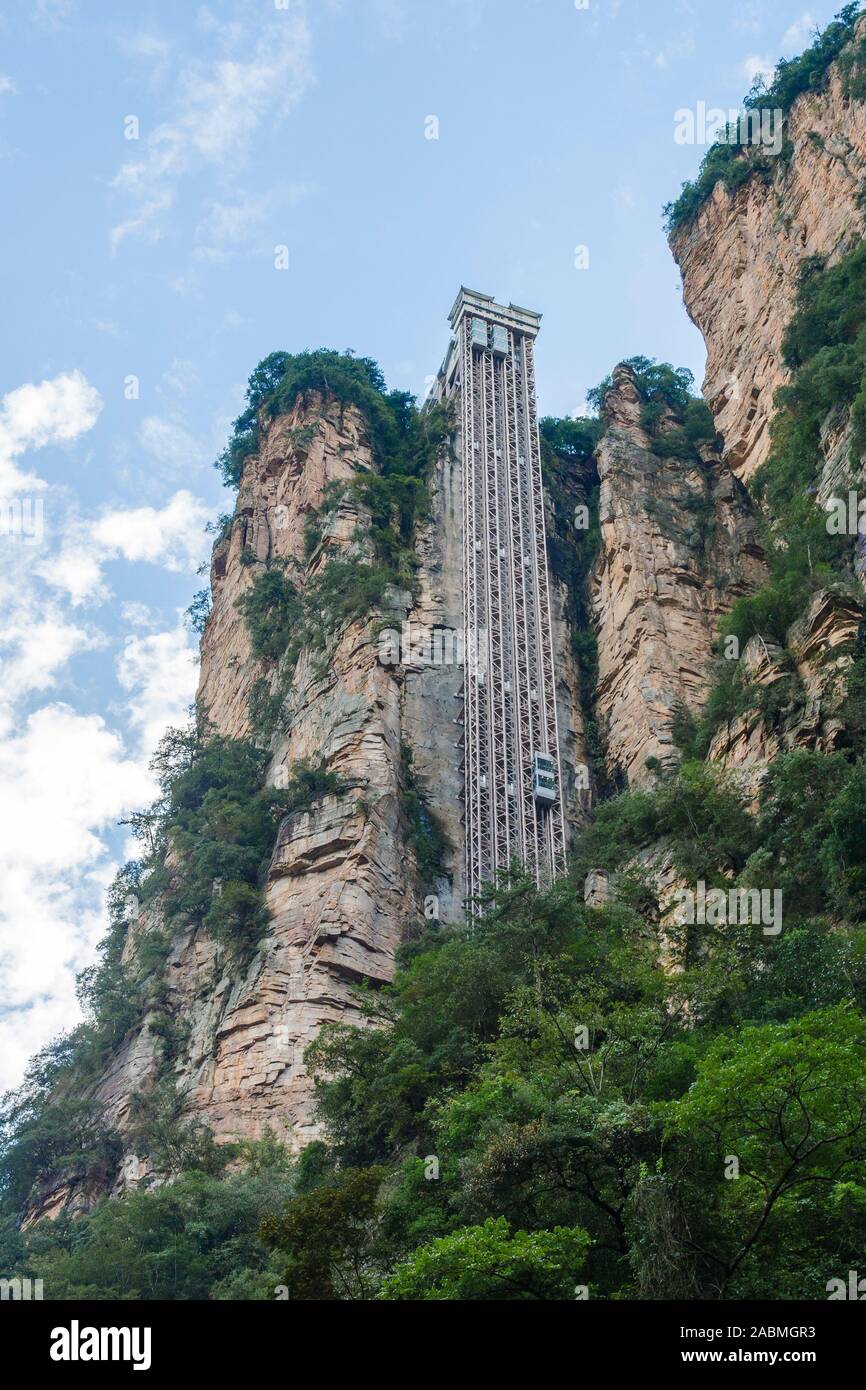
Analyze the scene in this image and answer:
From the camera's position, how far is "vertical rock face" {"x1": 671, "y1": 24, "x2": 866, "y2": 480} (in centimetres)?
3453

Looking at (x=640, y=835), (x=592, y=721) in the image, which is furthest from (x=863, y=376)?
(x=592, y=721)

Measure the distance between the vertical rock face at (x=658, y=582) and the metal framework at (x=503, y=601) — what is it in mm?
1959

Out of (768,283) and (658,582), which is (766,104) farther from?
(658,582)

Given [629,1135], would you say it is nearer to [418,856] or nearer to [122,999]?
[418,856]

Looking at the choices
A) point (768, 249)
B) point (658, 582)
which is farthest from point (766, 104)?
point (658, 582)

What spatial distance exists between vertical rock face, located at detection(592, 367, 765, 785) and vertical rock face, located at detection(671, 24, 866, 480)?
3695mm

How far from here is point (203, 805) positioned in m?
37.0

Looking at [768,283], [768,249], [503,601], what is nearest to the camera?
[768,283]

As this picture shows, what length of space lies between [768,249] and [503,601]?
12283 mm

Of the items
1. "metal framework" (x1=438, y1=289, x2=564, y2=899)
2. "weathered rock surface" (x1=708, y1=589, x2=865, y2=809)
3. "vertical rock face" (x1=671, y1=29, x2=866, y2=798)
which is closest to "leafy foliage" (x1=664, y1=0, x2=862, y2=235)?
"vertical rock face" (x1=671, y1=29, x2=866, y2=798)

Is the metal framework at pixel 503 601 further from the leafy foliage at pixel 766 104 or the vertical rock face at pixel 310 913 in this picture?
the leafy foliage at pixel 766 104

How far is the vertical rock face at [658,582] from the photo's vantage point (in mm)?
36594

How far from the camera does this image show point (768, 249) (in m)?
37.9

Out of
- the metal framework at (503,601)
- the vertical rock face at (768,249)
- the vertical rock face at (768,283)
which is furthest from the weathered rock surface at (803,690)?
the vertical rock face at (768,249)
